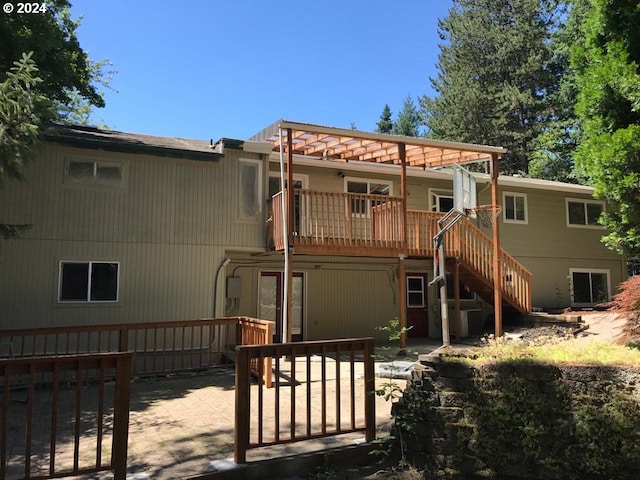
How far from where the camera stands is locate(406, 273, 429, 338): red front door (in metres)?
15.6

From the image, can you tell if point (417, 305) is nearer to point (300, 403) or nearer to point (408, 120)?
point (300, 403)

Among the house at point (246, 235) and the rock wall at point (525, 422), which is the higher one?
the house at point (246, 235)

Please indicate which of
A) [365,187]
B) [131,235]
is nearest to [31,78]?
[131,235]

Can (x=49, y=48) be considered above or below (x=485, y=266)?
above

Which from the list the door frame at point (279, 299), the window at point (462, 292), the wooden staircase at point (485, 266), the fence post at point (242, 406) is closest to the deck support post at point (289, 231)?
the door frame at point (279, 299)

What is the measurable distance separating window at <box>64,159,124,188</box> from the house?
29 mm

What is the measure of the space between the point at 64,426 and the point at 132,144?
253 inches

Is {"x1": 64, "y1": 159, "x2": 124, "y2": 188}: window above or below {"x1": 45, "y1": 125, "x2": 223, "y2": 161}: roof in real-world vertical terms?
below

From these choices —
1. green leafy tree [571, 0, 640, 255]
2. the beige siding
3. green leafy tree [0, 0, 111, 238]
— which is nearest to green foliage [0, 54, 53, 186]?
green leafy tree [0, 0, 111, 238]

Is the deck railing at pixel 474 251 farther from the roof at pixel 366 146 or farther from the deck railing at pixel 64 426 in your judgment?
the deck railing at pixel 64 426

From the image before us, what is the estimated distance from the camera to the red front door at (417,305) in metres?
15.6

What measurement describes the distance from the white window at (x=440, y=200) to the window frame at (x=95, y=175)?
9321 millimetres

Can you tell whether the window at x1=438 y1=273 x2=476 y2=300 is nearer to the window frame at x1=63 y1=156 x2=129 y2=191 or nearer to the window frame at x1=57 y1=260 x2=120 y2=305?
the window frame at x1=57 y1=260 x2=120 y2=305

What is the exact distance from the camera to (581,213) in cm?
1803
